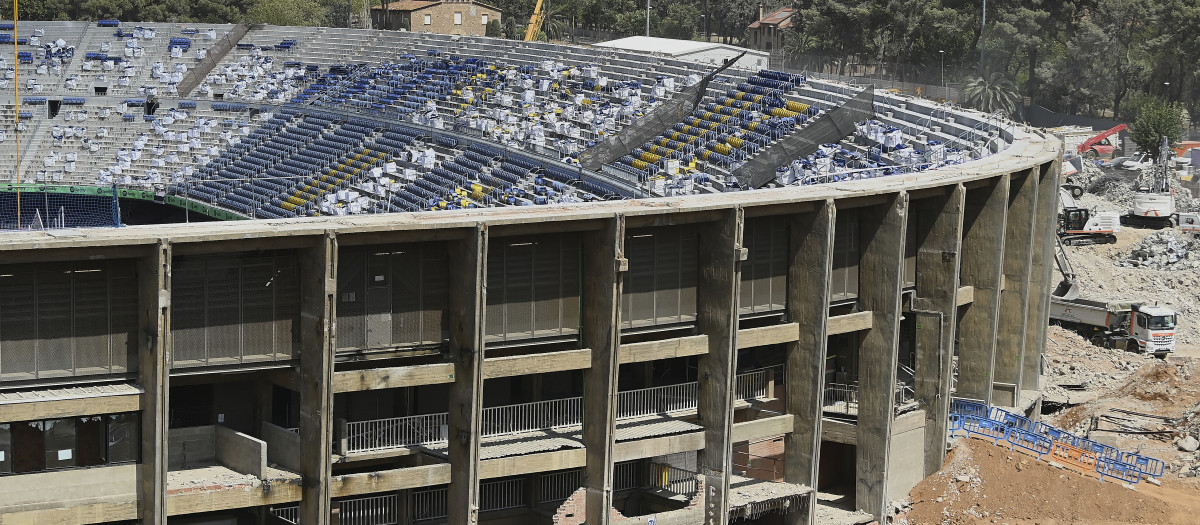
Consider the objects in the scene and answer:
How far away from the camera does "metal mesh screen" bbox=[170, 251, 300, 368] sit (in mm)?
24938

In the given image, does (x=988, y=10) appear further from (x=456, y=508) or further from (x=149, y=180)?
(x=456, y=508)

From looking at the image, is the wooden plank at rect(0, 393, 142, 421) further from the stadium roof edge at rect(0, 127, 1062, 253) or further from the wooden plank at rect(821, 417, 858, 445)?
the wooden plank at rect(821, 417, 858, 445)

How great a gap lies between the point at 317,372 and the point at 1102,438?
21762 mm

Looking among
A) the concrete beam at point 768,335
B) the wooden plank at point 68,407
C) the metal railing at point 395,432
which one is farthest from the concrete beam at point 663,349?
the wooden plank at point 68,407

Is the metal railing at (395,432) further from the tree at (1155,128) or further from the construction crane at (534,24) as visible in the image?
the construction crane at (534,24)

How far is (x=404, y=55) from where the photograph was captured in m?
78.9

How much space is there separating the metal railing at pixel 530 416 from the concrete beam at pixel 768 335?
353 centimetres

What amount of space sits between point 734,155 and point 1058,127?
4650cm

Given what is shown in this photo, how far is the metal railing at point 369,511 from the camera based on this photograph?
27.9m

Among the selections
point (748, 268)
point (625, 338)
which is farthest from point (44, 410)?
point (748, 268)

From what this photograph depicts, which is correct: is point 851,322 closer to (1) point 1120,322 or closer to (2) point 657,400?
(2) point 657,400

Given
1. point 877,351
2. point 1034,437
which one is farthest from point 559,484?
point 1034,437

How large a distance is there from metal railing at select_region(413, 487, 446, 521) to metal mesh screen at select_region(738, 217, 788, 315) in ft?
23.7

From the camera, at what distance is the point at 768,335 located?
30859mm
